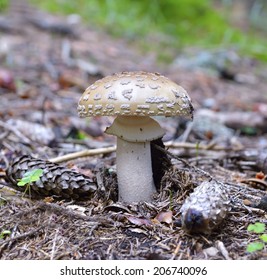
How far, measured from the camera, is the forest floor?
75.0 inches

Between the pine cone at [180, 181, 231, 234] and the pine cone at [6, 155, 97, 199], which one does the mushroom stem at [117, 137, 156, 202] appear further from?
the pine cone at [180, 181, 231, 234]

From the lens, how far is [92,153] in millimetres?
3098

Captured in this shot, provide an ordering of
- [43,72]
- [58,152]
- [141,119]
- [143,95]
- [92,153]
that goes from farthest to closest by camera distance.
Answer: [43,72], [58,152], [92,153], [141,119], [143,95]

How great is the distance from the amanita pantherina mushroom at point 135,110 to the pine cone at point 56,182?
Result: 0.24 metres

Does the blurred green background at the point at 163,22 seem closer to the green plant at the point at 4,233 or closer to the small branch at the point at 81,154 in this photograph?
the small branch at the point at 81,154

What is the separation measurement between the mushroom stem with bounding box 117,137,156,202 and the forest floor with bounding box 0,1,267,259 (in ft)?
0.32

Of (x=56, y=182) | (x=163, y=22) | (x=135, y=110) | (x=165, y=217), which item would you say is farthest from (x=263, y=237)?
(x=163, y=22)

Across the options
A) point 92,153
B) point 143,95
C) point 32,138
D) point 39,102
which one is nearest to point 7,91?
point 39,102

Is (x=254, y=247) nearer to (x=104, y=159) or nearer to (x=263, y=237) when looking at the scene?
(x=263, y=237)

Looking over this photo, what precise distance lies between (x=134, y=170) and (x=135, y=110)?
0.53 m

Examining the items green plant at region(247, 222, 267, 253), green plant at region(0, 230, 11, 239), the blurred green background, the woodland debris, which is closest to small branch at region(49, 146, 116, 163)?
the woodland debris

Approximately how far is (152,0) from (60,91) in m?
6.69

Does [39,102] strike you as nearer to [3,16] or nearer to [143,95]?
[143,95]

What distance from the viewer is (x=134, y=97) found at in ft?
6.75
